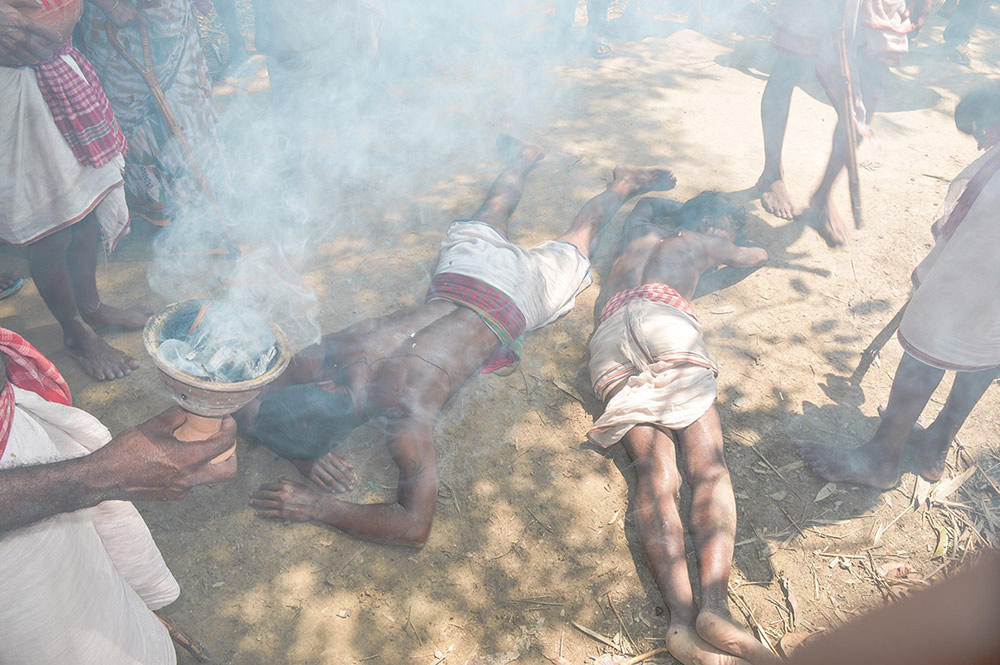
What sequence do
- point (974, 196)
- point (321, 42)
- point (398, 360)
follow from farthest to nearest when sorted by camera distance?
point (321, 42) → point (398, 360) → point (974, 196)

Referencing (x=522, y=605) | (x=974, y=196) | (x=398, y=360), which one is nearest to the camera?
(x=974, y=196)

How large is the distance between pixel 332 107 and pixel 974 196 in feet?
18.3

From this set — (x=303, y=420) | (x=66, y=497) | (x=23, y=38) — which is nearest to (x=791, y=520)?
(x=303, y=420)

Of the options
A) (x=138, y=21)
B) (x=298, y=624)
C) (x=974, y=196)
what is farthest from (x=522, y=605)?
(x=138, y=21)

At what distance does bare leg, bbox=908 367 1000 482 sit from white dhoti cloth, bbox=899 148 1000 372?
42 centimetres

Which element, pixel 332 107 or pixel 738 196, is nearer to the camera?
pixel 738 196

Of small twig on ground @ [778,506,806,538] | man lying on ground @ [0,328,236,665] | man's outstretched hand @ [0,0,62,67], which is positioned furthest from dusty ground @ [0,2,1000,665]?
man's outstretched hand @ [0,0,62,67]

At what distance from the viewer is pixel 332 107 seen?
20.7 feet

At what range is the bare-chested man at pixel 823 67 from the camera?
4.89 metres

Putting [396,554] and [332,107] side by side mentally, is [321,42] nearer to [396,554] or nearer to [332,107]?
[332,107]

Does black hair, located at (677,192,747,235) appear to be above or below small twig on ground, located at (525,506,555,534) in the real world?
above

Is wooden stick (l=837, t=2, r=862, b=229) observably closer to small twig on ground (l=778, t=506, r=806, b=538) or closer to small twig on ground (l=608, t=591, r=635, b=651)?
small twig on ground (l=778, t=506, r=806, b=538)

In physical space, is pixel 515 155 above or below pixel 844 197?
above

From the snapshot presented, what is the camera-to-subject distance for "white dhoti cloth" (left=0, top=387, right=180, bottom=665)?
5.61ft
